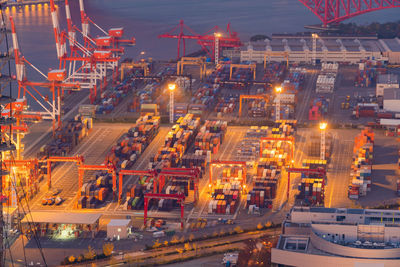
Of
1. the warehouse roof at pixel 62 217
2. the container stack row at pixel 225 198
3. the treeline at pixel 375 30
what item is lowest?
the warehouse roof at pixel 62 217

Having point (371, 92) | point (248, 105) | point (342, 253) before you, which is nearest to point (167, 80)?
point (248, 105)

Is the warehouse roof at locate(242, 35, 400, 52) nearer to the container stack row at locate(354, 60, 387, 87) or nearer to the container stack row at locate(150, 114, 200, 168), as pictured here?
the container stack row at locate(354, 60, 387, 87)

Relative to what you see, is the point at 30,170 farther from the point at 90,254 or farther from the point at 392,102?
the point at 392,102

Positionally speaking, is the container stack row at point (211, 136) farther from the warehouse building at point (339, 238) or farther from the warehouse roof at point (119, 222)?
the warehouse building at point (339, 238)

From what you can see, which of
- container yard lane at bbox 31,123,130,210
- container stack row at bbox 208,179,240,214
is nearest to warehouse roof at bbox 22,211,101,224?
container yard lane at bbox 31,123,130,210

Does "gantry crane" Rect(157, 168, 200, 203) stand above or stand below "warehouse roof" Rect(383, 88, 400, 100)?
below

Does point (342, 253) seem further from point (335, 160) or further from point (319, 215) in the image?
point (335, 160)

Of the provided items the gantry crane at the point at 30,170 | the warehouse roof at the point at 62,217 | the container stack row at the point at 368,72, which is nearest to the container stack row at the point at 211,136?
the gantry crane at the point at 30,170
